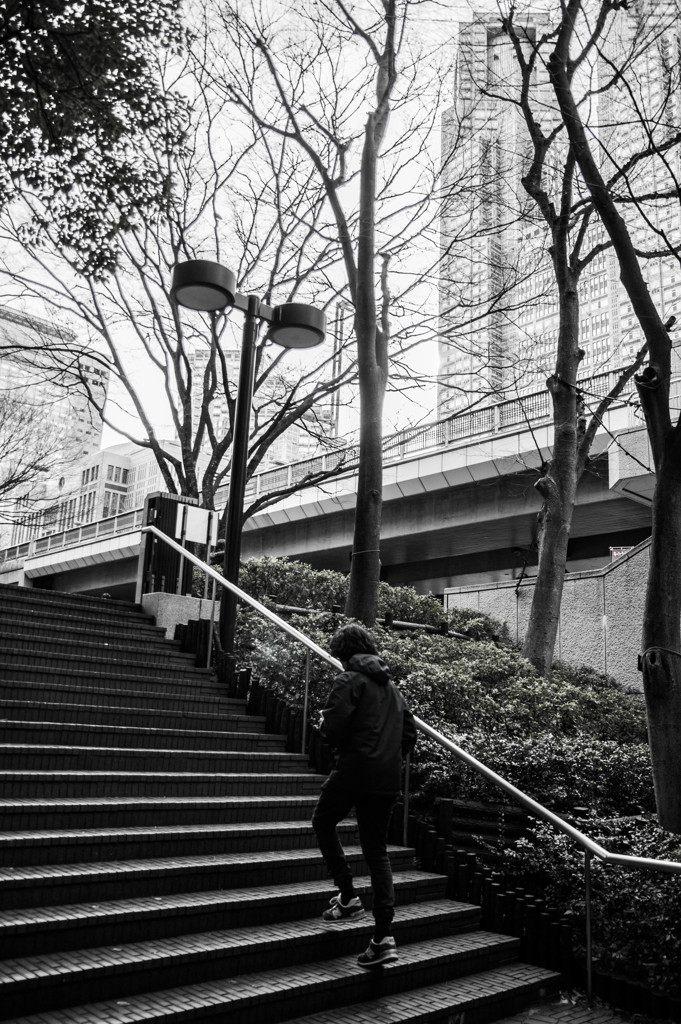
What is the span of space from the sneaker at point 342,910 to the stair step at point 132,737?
2.06 metres

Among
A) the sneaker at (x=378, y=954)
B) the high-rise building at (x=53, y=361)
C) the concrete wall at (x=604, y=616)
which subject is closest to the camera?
the sneaker at (x=378, y=954)

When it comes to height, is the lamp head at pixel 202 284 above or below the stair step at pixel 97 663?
above

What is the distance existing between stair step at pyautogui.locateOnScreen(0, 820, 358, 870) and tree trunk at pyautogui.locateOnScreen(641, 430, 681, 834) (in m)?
2.89

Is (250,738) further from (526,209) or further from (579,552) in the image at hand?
(579,552)

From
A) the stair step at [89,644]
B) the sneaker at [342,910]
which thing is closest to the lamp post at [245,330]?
the stair step at [89,644]

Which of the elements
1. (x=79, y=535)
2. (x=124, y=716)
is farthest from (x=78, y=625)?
(x=79, y=535)

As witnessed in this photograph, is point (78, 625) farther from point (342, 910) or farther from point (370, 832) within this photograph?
point (370, 832)

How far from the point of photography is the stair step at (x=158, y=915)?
4.02 meters

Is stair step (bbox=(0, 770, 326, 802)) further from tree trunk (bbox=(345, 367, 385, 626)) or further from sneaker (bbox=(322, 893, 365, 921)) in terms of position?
tree trunk (bbox=(345, 367, 385, 626))

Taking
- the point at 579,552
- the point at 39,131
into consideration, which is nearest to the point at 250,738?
the point at 39,131

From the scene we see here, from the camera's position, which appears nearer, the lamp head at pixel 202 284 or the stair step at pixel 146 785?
the stair step at pixel 146 785

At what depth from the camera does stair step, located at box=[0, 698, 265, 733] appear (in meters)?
6.21

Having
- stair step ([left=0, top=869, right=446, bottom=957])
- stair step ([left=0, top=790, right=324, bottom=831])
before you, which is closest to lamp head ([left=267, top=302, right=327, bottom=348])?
stair step ([left=0, top=790, right=324, bottom=831])

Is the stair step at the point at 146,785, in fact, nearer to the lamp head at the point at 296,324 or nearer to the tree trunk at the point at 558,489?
the lamp head at the point at 296,324
